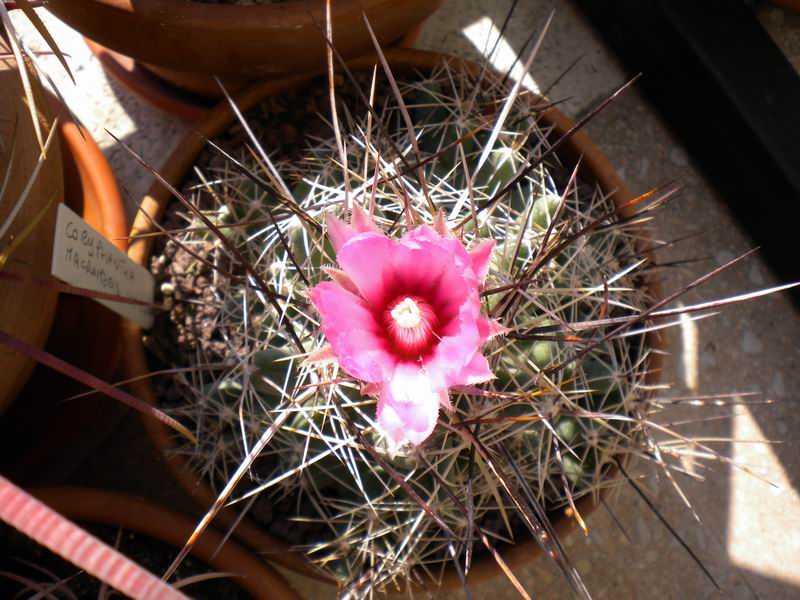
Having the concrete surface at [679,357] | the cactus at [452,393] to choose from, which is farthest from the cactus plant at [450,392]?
the concrete surface at [679,357]

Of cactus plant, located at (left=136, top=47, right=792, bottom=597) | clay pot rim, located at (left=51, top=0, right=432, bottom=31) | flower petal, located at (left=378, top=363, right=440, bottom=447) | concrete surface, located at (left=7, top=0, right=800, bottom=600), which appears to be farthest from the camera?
concrete surface, located at (left=7, top=0, right=800, bottom=600)

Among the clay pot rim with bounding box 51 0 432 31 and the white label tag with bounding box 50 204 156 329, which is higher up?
the clay pot rim with bounding box 51 0 432 31

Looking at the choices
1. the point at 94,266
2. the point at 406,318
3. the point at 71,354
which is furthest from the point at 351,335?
the point at 71,354

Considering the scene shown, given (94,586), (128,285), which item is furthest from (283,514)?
(128,285)

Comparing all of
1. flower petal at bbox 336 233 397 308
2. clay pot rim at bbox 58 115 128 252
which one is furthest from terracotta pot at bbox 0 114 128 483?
flower petal at bbox 336 233 397 308

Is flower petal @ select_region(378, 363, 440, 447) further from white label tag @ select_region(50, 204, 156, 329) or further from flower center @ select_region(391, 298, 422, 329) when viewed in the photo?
white label tag @ select_region(50, 204, 156, 329)

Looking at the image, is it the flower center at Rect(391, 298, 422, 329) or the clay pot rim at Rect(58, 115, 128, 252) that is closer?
the flower center at Rect(391, 298, 422, 329)
